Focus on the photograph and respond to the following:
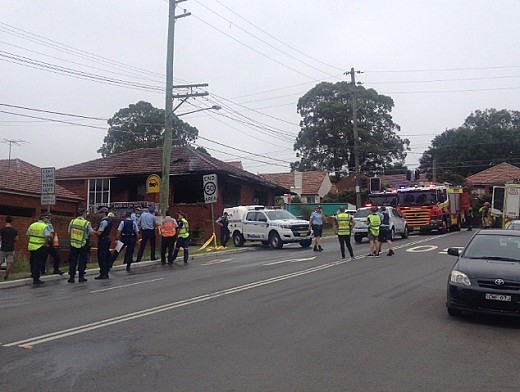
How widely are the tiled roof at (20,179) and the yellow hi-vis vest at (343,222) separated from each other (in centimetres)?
1624

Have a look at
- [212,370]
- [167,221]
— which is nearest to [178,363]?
[212,370]

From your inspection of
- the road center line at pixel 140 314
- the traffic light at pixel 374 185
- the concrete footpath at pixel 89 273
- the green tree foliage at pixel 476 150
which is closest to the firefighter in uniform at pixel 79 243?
the concrete footpath at pixel 89 273

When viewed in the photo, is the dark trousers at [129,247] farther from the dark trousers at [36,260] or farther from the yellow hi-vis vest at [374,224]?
the yellow hi-vis vest at [374,224]

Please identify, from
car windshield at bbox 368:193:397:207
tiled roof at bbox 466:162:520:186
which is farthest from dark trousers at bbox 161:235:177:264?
tiled roof at bbox 466:162:520:186

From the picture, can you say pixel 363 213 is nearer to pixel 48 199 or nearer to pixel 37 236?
pixel 48 199

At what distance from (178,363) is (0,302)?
22.7 feet

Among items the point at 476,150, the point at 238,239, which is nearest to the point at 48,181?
the point at 238,239

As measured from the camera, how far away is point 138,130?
66625 mm

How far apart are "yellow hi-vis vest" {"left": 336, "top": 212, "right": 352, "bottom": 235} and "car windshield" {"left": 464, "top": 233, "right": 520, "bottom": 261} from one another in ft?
30.1

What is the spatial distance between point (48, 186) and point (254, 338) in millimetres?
12220

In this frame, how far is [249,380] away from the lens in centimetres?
656

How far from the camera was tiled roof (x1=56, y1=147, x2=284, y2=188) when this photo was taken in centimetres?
3724

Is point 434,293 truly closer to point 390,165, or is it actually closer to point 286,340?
point 286,340

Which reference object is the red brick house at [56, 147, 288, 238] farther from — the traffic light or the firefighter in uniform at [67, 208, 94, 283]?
the firefighter in uniform at [67, 208, 94, 283]
